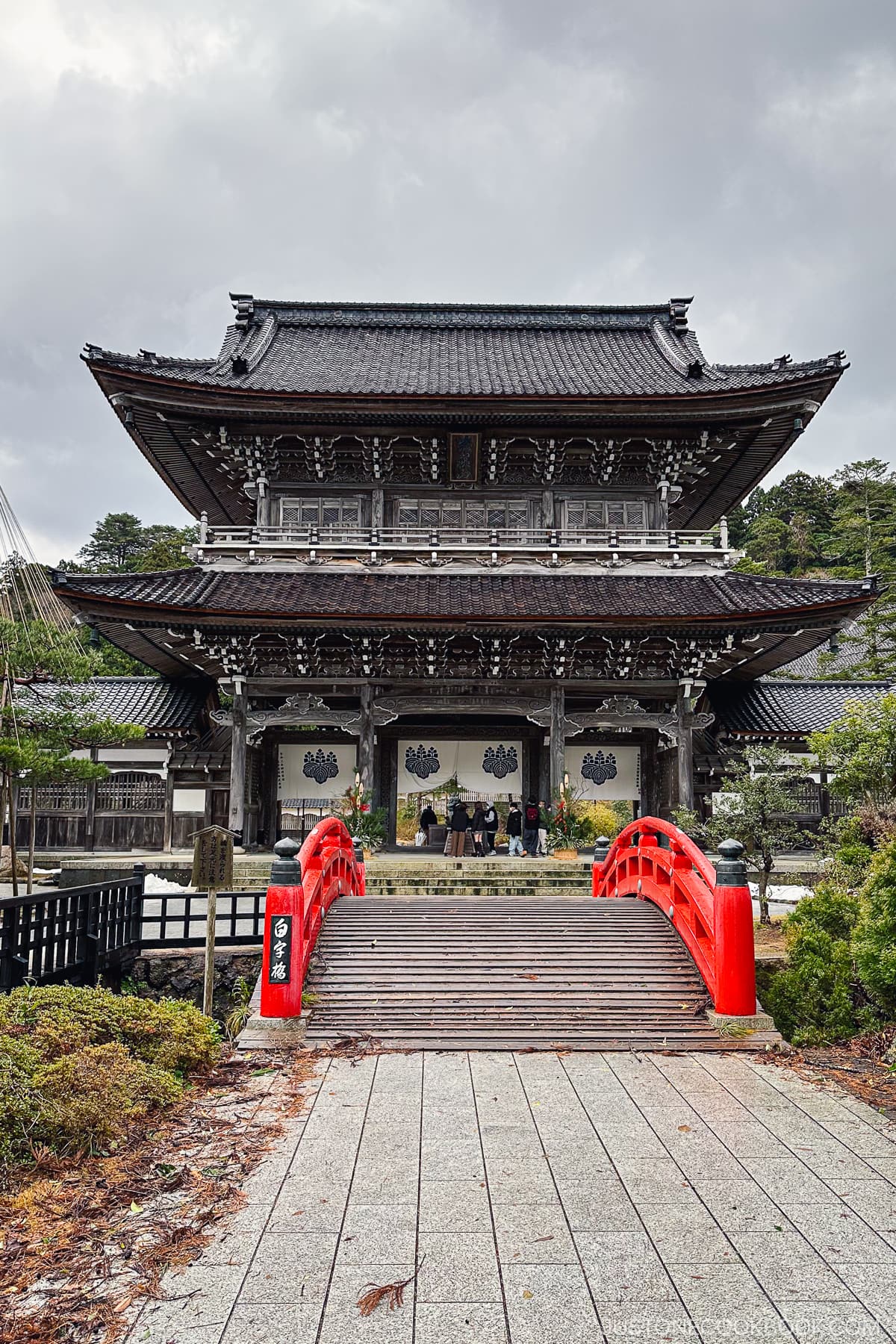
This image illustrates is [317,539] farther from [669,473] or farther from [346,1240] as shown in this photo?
[346,1240]

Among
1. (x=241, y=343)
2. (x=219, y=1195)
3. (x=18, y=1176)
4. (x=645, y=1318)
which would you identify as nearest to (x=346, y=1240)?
(x=219, y=1195)

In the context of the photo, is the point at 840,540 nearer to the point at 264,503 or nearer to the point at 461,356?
the point at 461,356

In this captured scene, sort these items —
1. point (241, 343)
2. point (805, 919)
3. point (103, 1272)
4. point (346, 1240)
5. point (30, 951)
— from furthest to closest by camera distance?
point (241, 343)
point (805, 919)
point (30, 951)
point (346, 1240)
point (103, 1272)

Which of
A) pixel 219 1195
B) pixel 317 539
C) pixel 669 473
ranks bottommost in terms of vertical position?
pixel 219 1195

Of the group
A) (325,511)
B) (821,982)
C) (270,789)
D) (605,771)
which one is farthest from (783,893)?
(325,511)

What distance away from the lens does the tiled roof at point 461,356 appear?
62.0 ft

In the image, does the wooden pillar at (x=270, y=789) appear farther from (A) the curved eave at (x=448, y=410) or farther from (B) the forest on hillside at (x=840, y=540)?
(B) the forest on hillside at (x=840, y=540)

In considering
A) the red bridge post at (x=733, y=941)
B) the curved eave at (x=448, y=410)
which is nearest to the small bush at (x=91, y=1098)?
the red bridge post at (x=733, y=941)

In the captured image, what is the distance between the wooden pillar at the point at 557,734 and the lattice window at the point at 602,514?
431 centimetres

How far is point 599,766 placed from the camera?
19.3 meters

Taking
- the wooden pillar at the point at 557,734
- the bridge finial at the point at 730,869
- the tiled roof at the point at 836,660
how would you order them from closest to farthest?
the bridge finial at the point at 730,869, the wooden pillar at the point at 557,734, the tiled roof at the point at 836,660

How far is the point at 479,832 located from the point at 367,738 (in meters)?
3.05

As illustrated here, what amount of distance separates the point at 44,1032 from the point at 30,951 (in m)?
3.52

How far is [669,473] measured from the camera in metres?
19.5
